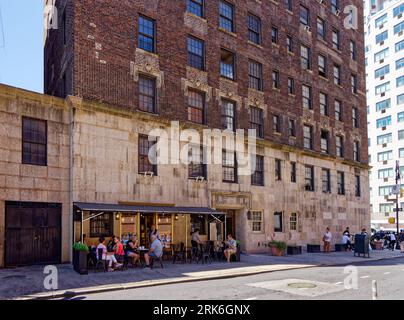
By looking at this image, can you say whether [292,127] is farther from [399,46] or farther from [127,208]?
[399,46]

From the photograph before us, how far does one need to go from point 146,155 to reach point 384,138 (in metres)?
72.4

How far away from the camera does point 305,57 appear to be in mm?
37594

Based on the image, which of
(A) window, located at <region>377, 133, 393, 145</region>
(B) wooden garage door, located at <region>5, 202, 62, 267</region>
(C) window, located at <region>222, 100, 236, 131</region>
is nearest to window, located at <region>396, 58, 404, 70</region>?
(A) window, located at <region>377, 133, 393, 145</region>

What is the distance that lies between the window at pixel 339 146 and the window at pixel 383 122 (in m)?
48.7

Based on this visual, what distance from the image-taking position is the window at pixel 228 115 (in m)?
29.3

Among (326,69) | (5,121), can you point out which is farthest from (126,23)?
(326,69)

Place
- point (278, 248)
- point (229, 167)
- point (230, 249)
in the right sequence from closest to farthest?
point (230, 249)
point (278, 248)
point (229, 167)

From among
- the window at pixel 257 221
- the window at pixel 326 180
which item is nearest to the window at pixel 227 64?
the window at pixel 257 221

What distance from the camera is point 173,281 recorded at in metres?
16.4

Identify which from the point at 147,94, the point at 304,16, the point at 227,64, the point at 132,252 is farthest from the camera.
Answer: the point at 304,16

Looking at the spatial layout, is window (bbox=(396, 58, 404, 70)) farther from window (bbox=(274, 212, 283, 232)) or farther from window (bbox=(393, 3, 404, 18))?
window (bbox=(274, 212, 283, 232))

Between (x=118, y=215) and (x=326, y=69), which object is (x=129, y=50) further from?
(x=326, y=69)

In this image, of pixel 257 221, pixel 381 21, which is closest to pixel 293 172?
pixel 257 221

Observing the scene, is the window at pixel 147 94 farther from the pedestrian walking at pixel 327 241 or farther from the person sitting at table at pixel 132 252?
the pedestrian walking at pixel 327 241
